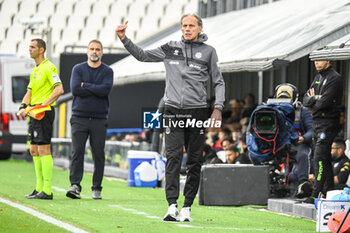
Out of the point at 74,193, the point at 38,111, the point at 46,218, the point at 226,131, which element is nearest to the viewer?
the point at 46,218

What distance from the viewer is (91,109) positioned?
1237 centimetres

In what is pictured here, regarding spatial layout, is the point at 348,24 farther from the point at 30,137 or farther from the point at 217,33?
the point at 217,33

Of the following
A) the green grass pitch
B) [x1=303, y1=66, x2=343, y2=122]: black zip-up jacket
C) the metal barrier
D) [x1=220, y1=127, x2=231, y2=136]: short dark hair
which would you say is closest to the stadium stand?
the metal barrier

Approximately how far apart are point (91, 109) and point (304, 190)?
2.86 m

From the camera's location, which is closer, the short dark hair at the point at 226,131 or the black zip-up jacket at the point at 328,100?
the black zip-up jacket at the point at 328,100

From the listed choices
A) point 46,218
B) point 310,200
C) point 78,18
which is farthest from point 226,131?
point 78,18

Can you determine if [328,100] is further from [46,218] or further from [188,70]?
[46,218]

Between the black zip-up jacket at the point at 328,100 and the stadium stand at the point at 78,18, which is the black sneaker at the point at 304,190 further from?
the stadium stand at the point at 78,18

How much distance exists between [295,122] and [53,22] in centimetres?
4926

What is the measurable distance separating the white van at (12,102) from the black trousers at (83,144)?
44.5 ft

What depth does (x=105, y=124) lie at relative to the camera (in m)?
12.6

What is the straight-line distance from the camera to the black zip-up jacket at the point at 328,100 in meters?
11.0

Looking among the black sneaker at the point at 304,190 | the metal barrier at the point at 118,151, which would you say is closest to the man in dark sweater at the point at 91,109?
the black sneaker at the point at 304,190

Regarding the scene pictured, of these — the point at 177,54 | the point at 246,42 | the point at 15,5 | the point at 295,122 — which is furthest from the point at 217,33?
the point at 15,5
